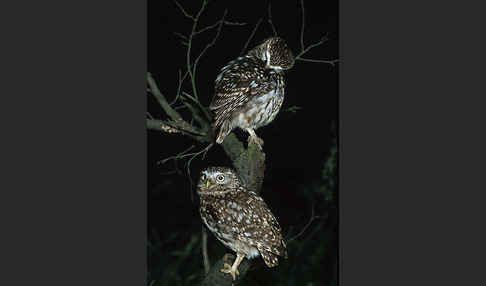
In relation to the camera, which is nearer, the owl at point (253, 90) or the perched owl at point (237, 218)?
the perched owl at point (237, 218)

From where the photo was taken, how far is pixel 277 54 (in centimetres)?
564

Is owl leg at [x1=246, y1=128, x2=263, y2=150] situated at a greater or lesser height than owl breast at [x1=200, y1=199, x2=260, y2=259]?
greater

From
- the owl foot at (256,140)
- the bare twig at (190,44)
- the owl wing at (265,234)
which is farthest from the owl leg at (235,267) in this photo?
the bare twig at (190,44)

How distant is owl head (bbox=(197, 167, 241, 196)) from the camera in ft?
18.3

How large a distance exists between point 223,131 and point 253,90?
28 centimetres

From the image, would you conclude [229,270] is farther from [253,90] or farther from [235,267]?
[253,90]

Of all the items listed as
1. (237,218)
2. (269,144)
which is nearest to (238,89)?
(269,144)

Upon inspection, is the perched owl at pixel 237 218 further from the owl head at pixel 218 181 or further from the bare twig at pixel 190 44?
the bare twig at pixel 190 44

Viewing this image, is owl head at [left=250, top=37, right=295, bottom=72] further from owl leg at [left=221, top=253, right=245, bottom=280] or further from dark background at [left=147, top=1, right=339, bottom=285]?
owl leg at [left=221, top=253, right=245, bottom=280]

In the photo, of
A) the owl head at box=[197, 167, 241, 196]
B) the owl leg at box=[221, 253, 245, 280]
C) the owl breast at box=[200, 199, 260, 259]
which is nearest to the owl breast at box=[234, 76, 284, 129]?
the owl head at box=[197, 167, 241, 196]

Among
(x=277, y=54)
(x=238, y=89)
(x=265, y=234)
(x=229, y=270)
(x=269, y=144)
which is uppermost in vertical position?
(x=277, y=54)

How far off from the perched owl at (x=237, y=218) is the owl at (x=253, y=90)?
0.81 ft

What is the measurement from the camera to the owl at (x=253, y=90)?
5.65m

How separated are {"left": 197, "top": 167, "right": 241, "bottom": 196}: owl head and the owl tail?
175 mm
